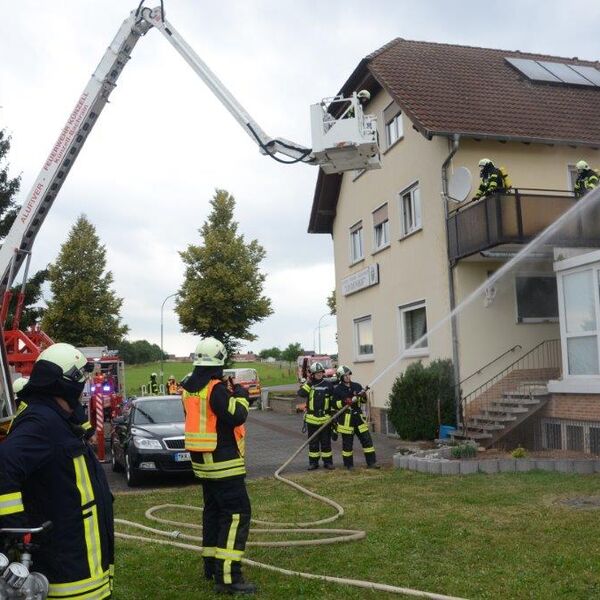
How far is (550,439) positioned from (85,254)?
110 ft

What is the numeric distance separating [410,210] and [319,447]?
7.87 m

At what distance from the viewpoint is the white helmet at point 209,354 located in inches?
223

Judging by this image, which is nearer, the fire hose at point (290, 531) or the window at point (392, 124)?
the fire hose at point (290, 531)

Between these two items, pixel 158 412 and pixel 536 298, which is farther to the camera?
pixel 536 298

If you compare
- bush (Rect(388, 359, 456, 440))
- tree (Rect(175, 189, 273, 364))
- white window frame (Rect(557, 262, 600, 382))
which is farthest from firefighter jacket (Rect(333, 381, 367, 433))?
tree (Rect(175, 189, 273, 364))

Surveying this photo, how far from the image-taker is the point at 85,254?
41.2 m

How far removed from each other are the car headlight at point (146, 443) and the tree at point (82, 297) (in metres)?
29.1

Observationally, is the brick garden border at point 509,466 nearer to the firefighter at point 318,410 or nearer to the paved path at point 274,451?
the firefighter at point 318,410

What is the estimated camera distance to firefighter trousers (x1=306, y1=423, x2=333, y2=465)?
39.5 feet

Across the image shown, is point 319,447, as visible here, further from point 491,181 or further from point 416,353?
point 491,181

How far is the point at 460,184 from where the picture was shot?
48.0 ft

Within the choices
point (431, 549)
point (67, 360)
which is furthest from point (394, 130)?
point (67, 360)

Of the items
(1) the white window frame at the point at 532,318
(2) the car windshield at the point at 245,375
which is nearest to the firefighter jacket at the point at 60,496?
(1) the white window frame at the point at 532,318

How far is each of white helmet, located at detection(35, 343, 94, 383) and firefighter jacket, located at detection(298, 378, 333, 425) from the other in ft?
27.6
